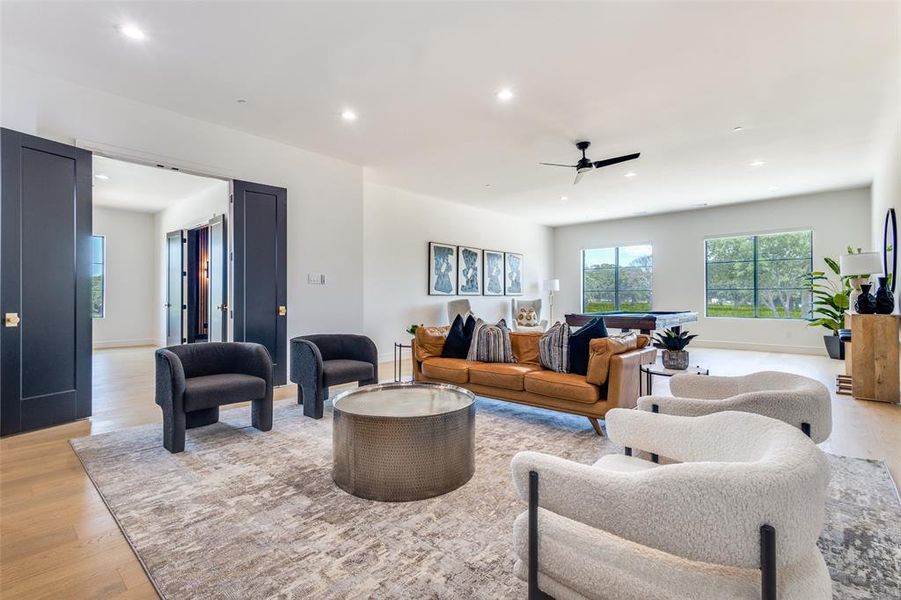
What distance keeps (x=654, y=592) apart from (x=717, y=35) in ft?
11.8

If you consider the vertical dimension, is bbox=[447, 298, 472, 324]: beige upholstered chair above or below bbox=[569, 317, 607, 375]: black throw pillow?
above

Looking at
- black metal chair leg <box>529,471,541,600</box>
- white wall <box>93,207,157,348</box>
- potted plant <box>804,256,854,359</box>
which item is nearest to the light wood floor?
black metal chair leg <box>529,471,541,600</box>

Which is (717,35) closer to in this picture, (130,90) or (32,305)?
(130,90)

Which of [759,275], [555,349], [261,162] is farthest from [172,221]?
[759,275]

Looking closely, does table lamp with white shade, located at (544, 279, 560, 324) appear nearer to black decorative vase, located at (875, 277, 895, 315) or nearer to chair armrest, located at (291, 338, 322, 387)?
black decorative vase, located at (875, 277, 895, 315)

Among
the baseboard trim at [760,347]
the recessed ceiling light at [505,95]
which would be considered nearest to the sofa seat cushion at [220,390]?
the recessed ceiling light at [505,95]

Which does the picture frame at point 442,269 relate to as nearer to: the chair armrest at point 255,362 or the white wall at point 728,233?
the white wall at point 728,233

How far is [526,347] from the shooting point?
4258 mm

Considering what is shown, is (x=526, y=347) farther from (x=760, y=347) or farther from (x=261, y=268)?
(x=760, y=347)

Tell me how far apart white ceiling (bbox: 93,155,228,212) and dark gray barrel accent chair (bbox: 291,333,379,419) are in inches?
133

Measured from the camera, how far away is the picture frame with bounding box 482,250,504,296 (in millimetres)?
9398

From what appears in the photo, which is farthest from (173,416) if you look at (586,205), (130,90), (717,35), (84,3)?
(586,205)

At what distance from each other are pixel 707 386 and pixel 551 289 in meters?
8.61

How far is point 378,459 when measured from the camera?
2340 millimetres
